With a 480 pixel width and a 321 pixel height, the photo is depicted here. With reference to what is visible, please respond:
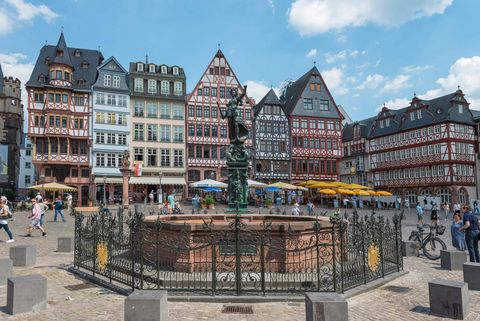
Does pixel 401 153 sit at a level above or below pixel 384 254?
above

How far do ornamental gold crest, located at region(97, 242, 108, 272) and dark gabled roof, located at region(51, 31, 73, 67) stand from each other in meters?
39.3

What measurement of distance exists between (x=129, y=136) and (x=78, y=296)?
132 feet

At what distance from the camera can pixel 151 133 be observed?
47562mm

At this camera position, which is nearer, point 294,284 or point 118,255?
point 294,284

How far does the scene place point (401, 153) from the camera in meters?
53.0

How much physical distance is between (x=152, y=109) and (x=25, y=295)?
42577 mm

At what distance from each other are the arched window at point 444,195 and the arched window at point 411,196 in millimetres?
3734

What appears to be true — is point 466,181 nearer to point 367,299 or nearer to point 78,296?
point 367,299

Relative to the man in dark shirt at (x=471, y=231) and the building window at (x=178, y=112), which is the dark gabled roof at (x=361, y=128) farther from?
the man in dark shirt at (x=471, y=231)

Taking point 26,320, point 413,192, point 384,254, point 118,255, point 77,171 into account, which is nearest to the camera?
point 26,320

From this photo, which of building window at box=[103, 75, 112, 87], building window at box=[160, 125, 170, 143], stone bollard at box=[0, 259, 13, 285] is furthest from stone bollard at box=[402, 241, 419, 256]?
building window at box=[103, 75, 112, 87]

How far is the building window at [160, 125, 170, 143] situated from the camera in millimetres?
47750

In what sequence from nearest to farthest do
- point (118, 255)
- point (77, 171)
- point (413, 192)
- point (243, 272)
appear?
point (243, 272)
point (118, 255)
point (77, 171)
point (413, 192)

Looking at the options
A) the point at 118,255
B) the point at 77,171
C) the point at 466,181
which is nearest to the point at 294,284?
the point at 118,255
